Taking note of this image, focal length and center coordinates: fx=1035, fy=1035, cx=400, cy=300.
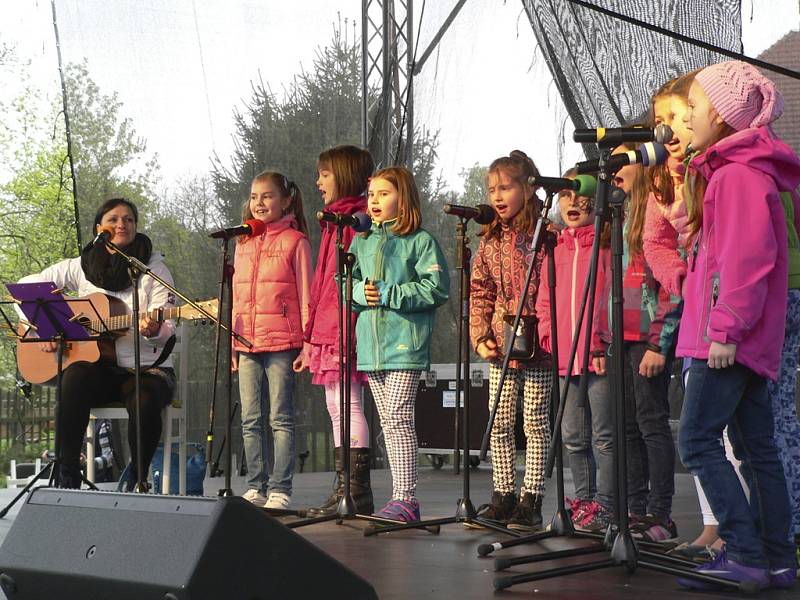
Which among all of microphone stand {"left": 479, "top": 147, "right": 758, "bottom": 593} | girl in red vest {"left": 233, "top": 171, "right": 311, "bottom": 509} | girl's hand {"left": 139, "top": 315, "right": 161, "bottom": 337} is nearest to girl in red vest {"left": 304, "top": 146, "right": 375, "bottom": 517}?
girl in red vest {"left": 233, "top": 171, "right": 311, "bottom": 509}

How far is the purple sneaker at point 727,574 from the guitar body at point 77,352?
2.92 m

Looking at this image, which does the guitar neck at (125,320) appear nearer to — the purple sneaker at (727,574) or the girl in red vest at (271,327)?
the girl in red vest at (271,327)

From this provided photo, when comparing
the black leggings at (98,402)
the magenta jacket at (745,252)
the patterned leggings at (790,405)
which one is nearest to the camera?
the magenta jacket at (745,252)

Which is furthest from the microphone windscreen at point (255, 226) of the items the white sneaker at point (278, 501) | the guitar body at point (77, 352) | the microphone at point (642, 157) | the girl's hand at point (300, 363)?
the microphone at point (642, 157)

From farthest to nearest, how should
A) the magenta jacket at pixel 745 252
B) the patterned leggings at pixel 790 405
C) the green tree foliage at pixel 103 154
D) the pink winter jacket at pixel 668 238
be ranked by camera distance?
the green tree foliage at pixel 103 154
the pink winter jacket at pixel 668 238
the patterned leggings at pixel 790 405
the magenta jacket at pixel 745 252

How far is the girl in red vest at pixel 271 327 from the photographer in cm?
428

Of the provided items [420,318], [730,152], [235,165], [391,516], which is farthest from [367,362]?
[235,165]

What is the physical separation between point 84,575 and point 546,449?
2.11 m

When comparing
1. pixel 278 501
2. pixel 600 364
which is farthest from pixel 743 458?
pixel 278 501

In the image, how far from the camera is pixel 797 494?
111 inches

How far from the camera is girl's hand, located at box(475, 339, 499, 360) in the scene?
3.74 m

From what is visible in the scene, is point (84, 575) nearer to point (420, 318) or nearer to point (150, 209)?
point (420, 318)

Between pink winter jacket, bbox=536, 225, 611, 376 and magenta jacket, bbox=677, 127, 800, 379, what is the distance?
1058mm

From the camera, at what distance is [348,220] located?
12.1 ft
